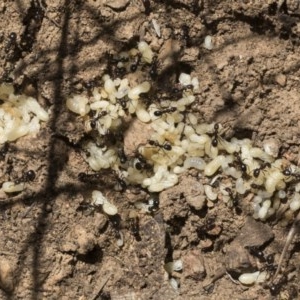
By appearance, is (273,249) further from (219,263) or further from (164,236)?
(164,236)

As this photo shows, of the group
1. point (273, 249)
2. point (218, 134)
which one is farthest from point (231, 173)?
point (273, 249)

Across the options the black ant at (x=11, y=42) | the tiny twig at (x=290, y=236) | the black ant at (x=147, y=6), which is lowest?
the tiny twig at (x=290, y=236)

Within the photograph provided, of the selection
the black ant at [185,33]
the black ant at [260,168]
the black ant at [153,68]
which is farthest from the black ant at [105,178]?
the black ant at [185,33]

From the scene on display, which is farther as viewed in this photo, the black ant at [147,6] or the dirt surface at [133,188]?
the black ant at [147,6]

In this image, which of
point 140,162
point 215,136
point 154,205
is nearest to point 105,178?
point 140,162

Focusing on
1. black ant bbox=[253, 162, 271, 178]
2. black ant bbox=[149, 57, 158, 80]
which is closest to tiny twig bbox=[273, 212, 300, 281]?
black ant bbox=[253, 162, 271, 178]

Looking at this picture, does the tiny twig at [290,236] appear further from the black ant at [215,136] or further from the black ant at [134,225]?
the black ant at [134,225]

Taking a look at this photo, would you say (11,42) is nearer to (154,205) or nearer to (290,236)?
(154,205)
